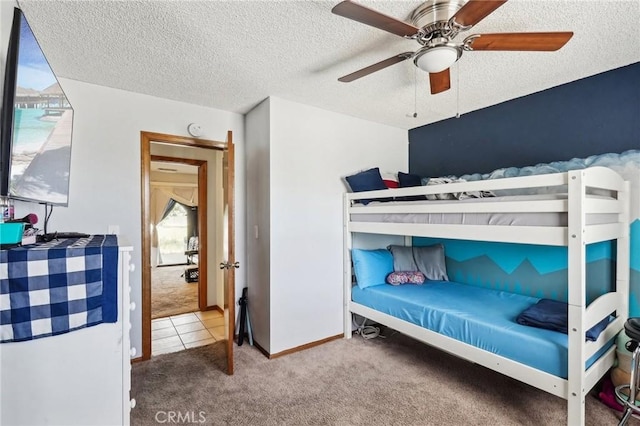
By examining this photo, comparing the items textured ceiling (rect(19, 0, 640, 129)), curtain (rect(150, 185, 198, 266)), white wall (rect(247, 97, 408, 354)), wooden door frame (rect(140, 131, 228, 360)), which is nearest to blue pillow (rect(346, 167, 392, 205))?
white wall (rect(247, 97, 408, 354))

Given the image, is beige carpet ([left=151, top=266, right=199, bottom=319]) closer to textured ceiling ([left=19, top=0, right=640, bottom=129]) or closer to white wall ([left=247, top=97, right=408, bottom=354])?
white wall ([left=247, top=97, right=408, bottom=354])

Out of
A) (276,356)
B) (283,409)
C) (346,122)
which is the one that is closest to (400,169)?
(346,122)

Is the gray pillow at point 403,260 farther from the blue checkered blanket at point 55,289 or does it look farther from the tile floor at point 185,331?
the blue checkered blanket at point 55,289

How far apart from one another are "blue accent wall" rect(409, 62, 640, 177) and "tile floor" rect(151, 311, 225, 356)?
314 cm

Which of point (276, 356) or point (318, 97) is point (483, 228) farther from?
point (276, 356)

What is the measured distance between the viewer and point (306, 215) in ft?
9.81

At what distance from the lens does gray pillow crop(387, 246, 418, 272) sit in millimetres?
3178

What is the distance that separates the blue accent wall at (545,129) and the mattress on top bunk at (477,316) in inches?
50.4

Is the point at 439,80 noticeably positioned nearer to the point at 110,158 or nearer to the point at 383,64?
the point at 383,64

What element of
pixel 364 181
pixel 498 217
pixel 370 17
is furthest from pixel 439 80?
pixel 364 181

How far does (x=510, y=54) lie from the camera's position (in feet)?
6.75

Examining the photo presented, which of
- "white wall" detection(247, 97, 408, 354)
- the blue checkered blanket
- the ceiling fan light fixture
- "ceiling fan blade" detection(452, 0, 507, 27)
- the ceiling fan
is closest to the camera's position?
the blue checkered blanket

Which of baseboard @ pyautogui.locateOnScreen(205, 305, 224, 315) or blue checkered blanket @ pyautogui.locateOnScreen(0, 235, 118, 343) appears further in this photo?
baseboard @ pyautogui.locateOnScreen(205, 305, 224, 315)

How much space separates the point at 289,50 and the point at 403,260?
2258mm
